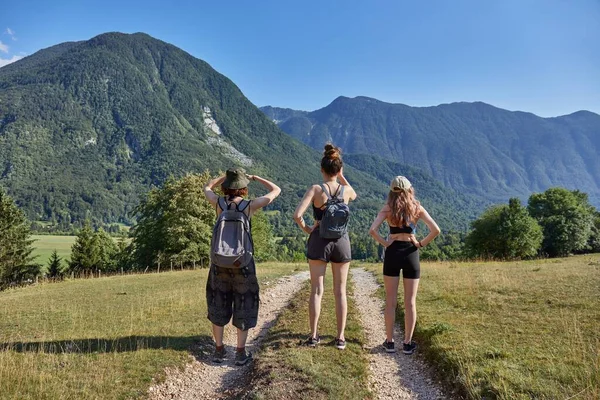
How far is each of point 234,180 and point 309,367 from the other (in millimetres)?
3413

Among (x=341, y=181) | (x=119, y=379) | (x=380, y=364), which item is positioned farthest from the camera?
(x=341, y=181)

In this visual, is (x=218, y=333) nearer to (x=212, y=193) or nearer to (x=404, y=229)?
(x=212, y=193)

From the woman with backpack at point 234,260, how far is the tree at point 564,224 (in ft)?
→ 188

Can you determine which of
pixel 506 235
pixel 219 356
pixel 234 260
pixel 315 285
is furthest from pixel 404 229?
pixel 506 235

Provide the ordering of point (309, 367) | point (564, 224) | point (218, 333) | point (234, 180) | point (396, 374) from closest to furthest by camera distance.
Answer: point (309, 367)
point (396, 374)
point (234, 180)
point (218, 333)
point (564, 224)

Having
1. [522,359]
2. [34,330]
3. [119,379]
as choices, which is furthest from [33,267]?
[522,359]

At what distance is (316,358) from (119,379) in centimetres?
322

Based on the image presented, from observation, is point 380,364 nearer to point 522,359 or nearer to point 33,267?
point 522,359

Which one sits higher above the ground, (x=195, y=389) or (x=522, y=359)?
(x=522, y=359)

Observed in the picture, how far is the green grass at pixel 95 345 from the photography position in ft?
18.1

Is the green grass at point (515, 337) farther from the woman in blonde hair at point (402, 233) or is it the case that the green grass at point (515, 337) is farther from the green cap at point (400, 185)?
the green cap at point (400, 185)

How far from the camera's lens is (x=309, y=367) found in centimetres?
595

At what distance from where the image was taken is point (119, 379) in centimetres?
587

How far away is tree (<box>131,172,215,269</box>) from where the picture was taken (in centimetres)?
3653
